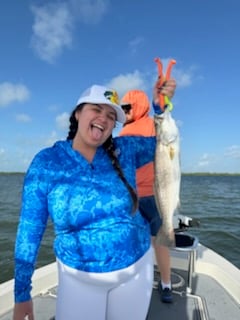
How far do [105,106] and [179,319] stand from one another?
256 centimetres

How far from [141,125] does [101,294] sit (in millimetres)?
1822

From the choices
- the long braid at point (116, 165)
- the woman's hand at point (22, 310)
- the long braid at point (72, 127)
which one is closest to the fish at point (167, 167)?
the long braid at point (116, 165)

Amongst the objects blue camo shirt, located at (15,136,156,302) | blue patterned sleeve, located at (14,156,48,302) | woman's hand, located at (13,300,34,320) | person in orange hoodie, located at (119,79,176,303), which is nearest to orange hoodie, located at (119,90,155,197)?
person in orange hoodie, located at (119,79,176,303)

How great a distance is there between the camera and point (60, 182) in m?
1.91

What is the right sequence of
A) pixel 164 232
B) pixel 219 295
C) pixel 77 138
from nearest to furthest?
pixel 77 138 < pixel 164 232 < pixel 219 295

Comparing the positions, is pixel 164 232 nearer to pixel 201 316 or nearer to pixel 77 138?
pixel 77 138

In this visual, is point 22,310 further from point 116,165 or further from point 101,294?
point 116,165

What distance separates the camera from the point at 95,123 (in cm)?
203

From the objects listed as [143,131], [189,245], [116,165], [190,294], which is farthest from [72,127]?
[190,294]

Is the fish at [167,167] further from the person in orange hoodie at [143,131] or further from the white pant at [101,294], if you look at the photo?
the person in orange hoodie at [143,131]

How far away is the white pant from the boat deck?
1651 millimetres

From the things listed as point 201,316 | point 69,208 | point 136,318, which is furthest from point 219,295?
point 69,208

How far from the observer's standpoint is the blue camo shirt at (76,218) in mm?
1858

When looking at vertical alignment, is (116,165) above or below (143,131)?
below
